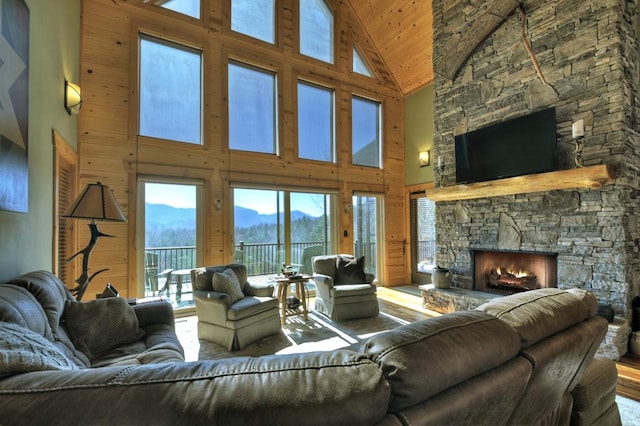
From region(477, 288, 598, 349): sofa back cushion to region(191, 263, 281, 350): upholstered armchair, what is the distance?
256cm

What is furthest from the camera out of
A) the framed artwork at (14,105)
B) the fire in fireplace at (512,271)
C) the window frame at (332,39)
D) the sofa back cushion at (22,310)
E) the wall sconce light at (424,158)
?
the wall sconce light at (424,158)

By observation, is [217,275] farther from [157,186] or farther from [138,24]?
[138,24]

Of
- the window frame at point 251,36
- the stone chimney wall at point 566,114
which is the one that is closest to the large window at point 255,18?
the window frame at point 251,36

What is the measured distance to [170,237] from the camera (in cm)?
454

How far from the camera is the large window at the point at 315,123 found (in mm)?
5754

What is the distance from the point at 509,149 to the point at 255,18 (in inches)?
181

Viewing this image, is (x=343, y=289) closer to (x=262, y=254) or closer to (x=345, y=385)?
(x=262, y=254)

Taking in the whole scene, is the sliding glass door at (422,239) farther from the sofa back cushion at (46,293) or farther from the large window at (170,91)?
the sofa back cushion at (46,293)

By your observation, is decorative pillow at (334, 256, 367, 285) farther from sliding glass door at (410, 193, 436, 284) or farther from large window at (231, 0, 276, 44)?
large window at (231, 0, 276, 44)

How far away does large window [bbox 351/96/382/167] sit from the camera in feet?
20.9

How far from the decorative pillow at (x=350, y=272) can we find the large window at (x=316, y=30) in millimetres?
4018

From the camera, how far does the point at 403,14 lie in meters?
5.64

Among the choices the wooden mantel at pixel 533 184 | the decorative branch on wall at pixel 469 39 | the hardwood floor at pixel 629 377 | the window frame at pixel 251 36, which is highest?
the window frame at pixel 251 36

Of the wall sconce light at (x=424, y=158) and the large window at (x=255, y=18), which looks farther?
the wall sconce light at (x=424, y=158)
